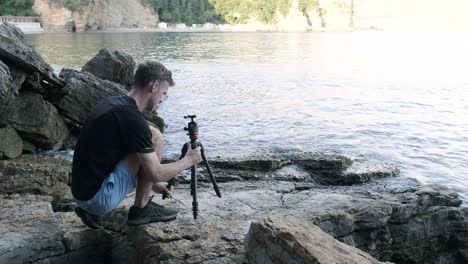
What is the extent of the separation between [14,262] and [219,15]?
173747 mm

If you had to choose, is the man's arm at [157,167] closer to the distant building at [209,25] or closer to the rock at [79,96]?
the rock at [79,96]

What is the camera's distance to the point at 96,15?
12188cm

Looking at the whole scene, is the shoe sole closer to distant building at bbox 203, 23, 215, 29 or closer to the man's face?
the man's face

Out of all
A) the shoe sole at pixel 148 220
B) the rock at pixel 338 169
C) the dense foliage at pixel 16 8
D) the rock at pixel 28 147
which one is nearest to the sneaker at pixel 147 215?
the shoe sole at pixel 148 220

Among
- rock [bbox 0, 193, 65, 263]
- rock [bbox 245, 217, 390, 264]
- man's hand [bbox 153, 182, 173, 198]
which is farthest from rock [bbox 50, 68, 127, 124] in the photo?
rock [bbox 245, 217, 390, 264]

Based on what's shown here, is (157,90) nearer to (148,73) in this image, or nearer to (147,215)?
Answer: (148,73)

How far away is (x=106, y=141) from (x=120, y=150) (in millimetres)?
162

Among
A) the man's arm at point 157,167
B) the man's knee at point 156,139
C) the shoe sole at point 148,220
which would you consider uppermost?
the man's knee at point 156,139

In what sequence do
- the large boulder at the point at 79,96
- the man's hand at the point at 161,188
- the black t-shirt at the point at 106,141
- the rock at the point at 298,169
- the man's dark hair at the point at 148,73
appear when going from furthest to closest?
the large boulder at the point at 79,96, the rock at the point at 298,169, the man's hand at the point at 161,188, the man's dark hair at the point at 148,73, the black t-shirt at the point at 106,141

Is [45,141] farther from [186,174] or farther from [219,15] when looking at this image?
[219,15]

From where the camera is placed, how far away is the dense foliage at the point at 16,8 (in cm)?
11444

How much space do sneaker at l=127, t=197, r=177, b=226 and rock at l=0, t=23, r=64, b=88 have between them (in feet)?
23.6

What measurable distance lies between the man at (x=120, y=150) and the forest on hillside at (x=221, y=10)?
Result: 148303 mm

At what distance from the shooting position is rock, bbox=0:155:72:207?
25.0 feet
